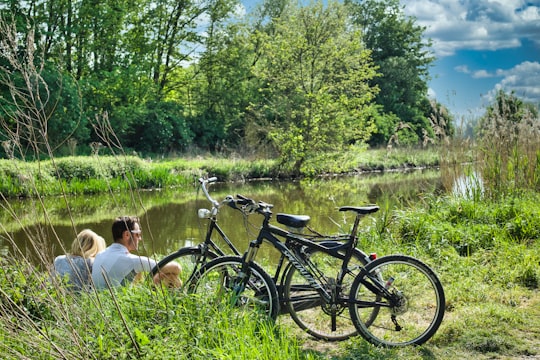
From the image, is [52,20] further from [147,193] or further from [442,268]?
[442,268]

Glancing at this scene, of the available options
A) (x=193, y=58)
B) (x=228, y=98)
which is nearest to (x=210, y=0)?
(x=193, y=58)

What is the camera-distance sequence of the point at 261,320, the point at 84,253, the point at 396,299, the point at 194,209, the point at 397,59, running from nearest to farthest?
the point at 261,320
the point at 396,299
the point at 84,253
the point at 194,209
the point at 397,59

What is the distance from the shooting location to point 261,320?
12.9ft

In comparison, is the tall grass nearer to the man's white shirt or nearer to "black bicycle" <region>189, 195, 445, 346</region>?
"black bicycle" <region>189, 195, 445, 346</region>

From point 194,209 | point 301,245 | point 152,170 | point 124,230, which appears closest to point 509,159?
point 301,245

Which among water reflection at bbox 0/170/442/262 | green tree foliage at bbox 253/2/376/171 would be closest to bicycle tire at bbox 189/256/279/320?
water reflection at bbox 0/170/442/262

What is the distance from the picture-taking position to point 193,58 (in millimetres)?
34969

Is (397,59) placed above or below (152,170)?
above

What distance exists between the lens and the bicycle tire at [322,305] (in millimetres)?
4328

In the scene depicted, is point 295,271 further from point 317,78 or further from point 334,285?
point 317,78

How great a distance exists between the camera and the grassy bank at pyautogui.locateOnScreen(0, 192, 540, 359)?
324cm

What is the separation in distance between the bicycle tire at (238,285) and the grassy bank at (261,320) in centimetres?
24

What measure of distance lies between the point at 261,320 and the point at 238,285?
44cm

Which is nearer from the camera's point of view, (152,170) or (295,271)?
(295,271)
